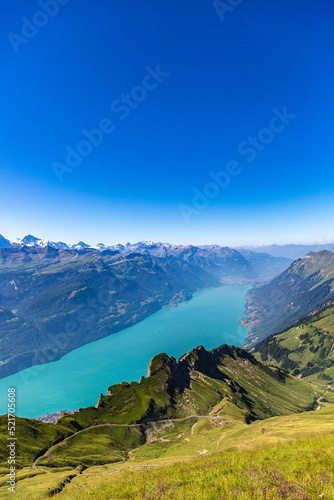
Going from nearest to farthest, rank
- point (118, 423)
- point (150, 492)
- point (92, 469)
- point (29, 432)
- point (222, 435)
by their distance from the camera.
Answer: point (150, 492) < point (92, 469) < point (29, 432) < point (222, 435) < point (118, 423)

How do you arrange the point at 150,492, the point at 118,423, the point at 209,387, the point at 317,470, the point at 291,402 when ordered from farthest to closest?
the point at 291,402, the point at 209,387, the point at 118,423, the point at 150,492, the point at 317,470

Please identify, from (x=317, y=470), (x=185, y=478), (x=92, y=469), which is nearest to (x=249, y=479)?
(x=317, y=470)

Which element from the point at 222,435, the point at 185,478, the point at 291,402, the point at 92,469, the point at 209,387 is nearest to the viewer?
the point at 185,478

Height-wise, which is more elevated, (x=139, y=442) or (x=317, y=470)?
(x=317, y=470)

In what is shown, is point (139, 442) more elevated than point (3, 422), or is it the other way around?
point (3, 422)

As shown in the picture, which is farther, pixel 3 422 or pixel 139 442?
pixel 139 442

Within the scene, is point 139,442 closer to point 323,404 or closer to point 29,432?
point 29,432

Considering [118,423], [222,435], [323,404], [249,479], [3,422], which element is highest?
[249,479]

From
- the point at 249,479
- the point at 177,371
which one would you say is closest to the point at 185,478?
the point at 249,479

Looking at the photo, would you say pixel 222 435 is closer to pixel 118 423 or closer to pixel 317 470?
pixel 118 423
